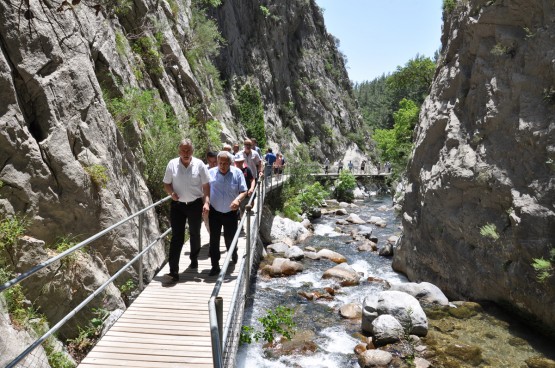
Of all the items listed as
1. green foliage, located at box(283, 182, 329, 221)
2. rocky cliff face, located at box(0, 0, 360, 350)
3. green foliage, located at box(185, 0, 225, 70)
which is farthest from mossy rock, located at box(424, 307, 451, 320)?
green foliage, located at box(185, 0, 225, 70)

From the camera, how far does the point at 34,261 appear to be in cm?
568

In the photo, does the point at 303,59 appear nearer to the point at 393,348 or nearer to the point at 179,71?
the point at 179,71

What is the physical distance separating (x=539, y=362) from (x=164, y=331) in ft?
24.1

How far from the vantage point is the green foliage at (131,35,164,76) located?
1440cm

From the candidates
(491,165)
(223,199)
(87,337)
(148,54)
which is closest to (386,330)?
(223,199)

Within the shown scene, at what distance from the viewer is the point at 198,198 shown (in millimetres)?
6684

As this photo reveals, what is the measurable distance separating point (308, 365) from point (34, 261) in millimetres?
5353

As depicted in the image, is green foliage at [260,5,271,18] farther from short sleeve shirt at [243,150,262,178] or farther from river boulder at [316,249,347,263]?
short sleeve shirt at [243,150,262,178]

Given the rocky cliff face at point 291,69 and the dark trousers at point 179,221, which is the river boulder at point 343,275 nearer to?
the dark trousers at point 179,221

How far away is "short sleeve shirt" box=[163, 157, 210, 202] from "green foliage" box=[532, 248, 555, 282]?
719 centimetres

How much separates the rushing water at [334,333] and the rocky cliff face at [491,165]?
0.92 m

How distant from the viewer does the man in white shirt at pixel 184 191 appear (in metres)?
6.52

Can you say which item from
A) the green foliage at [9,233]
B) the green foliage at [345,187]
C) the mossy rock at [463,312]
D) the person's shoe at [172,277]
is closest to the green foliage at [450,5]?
the mossy rock at [463,312]

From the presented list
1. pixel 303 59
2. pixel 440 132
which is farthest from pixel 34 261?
pixel 303 59
